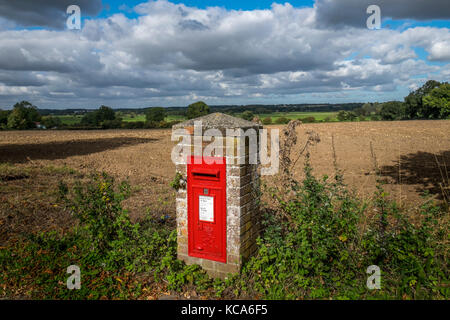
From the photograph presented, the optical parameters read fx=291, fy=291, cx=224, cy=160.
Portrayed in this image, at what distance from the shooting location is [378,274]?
138 inches

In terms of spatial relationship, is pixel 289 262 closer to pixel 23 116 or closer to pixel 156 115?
pixel 156 115

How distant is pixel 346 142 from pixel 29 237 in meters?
20.1

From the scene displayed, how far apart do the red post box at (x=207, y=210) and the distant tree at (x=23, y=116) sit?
51.8 meters

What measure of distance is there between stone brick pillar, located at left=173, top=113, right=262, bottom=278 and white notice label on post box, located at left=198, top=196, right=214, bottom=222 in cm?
22

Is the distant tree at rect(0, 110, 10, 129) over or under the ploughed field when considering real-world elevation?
over

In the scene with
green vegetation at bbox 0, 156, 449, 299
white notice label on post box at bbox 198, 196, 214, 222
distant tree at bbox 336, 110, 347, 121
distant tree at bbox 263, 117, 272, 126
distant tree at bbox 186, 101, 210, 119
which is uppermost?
distant tree at bbox 186, 101, 210, 119

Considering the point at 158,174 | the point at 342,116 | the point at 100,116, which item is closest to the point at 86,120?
the point at 100,116

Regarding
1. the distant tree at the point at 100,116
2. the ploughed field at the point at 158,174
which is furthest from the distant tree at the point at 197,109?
the distant tree at the point at 100,116

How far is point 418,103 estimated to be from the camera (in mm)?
52062

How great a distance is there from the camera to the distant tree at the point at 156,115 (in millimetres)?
47156

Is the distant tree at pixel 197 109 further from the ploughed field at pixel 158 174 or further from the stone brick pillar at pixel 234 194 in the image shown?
the stone brick pillar at pixel 234 194

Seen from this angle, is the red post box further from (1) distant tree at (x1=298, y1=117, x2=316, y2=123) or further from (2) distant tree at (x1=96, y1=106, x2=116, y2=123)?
(2) distant tree at (x1=96, y1=106, x2=116, y2=123)

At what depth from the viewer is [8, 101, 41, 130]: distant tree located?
45.4m

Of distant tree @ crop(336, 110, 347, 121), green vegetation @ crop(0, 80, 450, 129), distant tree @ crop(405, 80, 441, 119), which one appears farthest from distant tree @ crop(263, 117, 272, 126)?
distant tree @ crop(405, 80, 441, 119)
